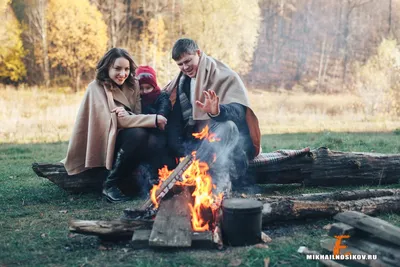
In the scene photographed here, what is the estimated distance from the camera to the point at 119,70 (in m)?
4.92

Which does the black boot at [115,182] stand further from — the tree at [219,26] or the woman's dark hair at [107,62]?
the tree at [219,26]

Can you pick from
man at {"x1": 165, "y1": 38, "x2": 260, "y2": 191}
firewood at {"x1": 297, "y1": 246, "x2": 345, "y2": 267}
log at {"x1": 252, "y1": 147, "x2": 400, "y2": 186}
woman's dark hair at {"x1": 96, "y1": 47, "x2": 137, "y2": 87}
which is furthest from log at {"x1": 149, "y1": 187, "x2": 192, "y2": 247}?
woman's dark hair at {"x1": 96, "y1": 47, "x2": 137, "y2": 87}

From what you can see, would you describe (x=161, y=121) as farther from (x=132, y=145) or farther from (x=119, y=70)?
(x=119, y=70)

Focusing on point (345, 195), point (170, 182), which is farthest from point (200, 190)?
point (345, 195)

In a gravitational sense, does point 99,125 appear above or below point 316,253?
above

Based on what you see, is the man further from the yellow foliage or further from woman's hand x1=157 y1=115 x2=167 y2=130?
the yellow foliage

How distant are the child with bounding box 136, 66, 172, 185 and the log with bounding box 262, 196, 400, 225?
5.32 ft

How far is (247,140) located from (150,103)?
1.33 meters

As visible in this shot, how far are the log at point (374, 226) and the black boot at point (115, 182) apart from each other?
2.69 metres

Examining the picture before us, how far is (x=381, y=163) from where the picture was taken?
5332mm

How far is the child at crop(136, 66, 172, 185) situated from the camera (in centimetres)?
488

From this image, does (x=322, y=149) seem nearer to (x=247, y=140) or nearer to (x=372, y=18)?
(x=247, y=140)

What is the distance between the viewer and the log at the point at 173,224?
9.92ft

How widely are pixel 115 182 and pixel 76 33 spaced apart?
28511mm
